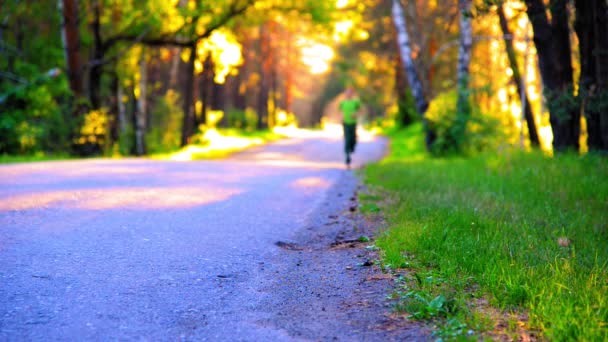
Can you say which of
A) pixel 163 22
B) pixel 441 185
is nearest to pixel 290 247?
pixel 441 185

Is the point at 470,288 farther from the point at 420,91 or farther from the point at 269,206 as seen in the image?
the point at 420,91

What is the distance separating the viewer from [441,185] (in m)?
11.3

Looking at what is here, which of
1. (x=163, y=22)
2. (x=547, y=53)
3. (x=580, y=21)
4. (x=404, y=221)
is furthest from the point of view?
(x=163, y=22)

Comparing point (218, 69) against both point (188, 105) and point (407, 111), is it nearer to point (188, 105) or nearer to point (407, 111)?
point (188, 105)

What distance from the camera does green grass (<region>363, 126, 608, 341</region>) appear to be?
15.4 feet

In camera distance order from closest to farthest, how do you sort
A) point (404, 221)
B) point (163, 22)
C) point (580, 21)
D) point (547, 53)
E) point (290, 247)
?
point (290, 247) < point (404, 221) < point (580, 21) < point (547, 53) < point (163, 22)

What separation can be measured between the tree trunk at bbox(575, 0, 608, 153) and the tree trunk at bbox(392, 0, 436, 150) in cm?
661

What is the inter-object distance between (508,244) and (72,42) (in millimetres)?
18780

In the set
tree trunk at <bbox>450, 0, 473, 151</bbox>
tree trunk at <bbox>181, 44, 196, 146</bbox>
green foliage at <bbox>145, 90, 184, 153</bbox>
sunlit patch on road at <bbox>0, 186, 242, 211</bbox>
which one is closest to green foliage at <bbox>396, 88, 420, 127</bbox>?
green foliage at <bbox>145, 90, 184, 153</bbox>

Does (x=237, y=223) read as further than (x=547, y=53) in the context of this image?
No

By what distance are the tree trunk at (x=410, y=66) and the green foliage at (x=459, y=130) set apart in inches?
24.9

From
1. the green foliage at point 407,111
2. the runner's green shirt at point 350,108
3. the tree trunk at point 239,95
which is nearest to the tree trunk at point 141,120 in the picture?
the runner's green shirt at point 350,108

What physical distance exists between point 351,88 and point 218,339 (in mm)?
13238

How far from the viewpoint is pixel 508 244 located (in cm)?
664
